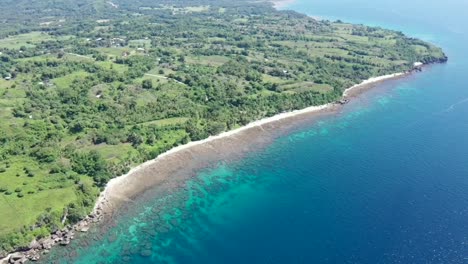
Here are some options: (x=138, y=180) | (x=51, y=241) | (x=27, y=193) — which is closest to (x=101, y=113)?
(x=138, y=180)

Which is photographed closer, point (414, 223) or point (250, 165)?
point (414, 223)

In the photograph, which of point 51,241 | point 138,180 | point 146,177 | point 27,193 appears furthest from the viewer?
point 146,177

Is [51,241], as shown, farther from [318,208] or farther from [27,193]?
[318,208]

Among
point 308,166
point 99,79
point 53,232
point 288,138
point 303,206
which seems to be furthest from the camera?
point 99,79

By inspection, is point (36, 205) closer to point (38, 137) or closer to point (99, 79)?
point (38, 137)

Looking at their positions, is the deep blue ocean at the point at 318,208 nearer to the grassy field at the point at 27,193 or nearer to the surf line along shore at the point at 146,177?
the surf line along shore at the point at 146,177

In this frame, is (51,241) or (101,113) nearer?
(51,241)

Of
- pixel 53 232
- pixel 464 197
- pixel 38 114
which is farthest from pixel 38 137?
pixel 464 197

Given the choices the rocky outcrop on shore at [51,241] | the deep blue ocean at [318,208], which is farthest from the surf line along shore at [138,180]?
the deep blue ocean at [318,208]
